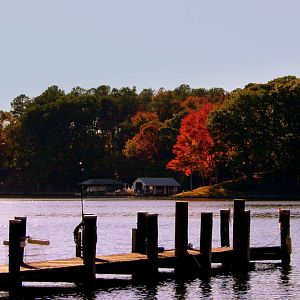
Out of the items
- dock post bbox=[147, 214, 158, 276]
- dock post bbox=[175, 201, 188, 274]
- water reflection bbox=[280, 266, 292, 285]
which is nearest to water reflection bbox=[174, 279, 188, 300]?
dock post bbox=[175, 201, 188, 274]

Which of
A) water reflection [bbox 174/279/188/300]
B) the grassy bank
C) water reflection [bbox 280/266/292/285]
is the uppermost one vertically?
the grassy bank

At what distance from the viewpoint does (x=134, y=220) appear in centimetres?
10231

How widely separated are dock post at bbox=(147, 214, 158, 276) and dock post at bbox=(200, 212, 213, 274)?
9.75ft

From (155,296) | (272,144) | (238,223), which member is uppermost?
(272,144)

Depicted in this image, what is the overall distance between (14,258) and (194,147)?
144 m

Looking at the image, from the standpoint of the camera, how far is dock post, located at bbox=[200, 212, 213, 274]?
44156 mm

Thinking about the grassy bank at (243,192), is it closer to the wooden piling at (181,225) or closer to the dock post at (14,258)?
the wooden piling at (181,225)

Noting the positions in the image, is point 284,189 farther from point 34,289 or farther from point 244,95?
point 34,289

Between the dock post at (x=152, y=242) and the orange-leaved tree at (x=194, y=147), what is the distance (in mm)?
132649

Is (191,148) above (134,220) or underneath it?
above

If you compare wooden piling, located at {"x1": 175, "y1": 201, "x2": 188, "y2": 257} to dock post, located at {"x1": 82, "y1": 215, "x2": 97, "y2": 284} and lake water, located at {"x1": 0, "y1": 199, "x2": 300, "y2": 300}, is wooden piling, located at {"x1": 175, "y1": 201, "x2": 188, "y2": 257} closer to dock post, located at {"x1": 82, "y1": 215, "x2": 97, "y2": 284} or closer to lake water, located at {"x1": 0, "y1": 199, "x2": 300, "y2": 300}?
lake water, located at {"x1": 0, "y1": 199, "x2": 300, "y2": 300}

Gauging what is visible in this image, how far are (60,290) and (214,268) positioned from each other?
10.1 metres

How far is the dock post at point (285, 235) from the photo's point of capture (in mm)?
49719

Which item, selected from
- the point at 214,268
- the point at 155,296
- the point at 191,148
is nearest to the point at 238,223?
the point at 214,268
